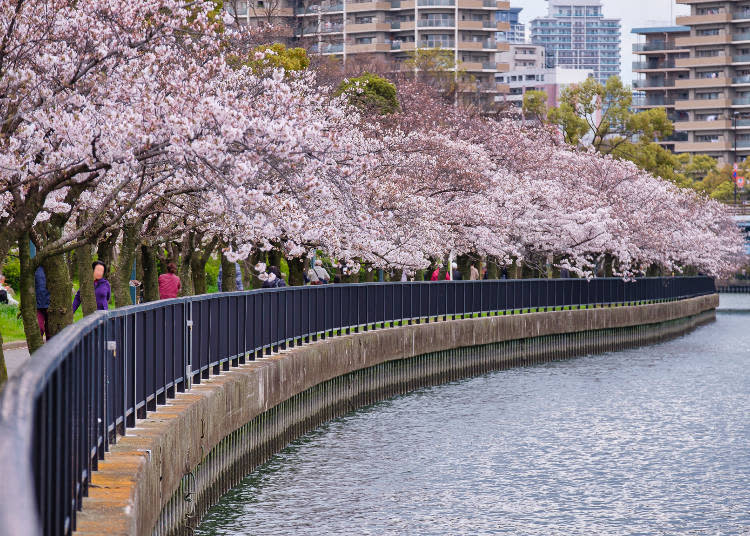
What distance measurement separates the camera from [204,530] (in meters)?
16.2

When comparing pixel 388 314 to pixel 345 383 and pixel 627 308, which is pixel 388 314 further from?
pixel 627 308

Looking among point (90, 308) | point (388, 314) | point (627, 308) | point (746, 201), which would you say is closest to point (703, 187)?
point (746, 201)

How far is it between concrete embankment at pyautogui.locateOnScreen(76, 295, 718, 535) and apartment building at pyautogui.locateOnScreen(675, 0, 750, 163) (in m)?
120

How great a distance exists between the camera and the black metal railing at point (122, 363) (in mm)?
4234

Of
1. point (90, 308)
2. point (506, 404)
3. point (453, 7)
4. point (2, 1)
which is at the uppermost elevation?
point (453, 7)

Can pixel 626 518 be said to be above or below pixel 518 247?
below

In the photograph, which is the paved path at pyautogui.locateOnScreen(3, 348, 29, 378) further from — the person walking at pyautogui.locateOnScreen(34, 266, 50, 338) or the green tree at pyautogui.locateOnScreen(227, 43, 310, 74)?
the green tree at pyautogui.locateOnScreen(227, 43, 310, 74)

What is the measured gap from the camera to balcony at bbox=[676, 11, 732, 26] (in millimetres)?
163250

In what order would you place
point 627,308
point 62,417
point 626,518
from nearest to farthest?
point 62,417
point 626,518
point 627,308

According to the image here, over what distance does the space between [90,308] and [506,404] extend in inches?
455

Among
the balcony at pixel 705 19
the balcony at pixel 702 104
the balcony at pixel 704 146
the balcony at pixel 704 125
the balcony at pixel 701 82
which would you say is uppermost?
the balcony at pixel 705 19

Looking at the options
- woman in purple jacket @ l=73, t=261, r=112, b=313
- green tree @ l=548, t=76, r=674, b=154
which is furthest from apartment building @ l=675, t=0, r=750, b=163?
woman in purple jacket @ l=73, t=261, r=112, b=313

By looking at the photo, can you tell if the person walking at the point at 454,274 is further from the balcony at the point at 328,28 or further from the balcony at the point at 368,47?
the balcony at the point at 368,47

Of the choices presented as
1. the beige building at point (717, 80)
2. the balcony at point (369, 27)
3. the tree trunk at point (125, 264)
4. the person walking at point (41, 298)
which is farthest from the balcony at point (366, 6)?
the person walking at point (41, 298)
